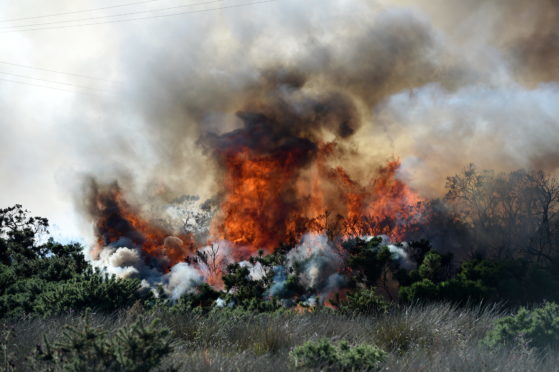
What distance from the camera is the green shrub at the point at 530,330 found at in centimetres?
835

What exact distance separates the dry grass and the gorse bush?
1.09m

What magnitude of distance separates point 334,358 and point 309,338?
2296mm

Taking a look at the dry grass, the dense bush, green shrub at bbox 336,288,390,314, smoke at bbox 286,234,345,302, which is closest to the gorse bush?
the dry grass

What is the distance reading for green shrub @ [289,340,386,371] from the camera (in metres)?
6.64

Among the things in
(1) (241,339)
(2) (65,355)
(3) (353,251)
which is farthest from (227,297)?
(2) (65,355)

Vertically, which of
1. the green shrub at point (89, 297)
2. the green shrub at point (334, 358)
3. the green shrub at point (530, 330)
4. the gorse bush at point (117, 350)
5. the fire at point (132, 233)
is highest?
the fire at point (132, 233)

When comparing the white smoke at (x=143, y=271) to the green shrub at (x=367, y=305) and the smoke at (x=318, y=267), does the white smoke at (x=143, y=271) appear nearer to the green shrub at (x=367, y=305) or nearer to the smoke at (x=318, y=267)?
the smoke at (x=318, y=267)

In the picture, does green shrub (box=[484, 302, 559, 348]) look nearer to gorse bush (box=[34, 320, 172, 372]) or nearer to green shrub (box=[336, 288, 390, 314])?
green shrub (box=[336, 288, 390, 314])

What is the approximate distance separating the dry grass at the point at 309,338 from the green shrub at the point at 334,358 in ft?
0.84

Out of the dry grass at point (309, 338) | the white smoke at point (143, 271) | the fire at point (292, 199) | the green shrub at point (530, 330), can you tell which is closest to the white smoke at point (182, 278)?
the white smoke at point (143, 271)

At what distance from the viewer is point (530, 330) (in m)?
8.38

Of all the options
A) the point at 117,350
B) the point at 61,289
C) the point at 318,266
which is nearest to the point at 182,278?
the point at 318,266

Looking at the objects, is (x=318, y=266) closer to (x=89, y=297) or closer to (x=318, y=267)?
(x=318, y=267)

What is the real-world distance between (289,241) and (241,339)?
97.1 feet
